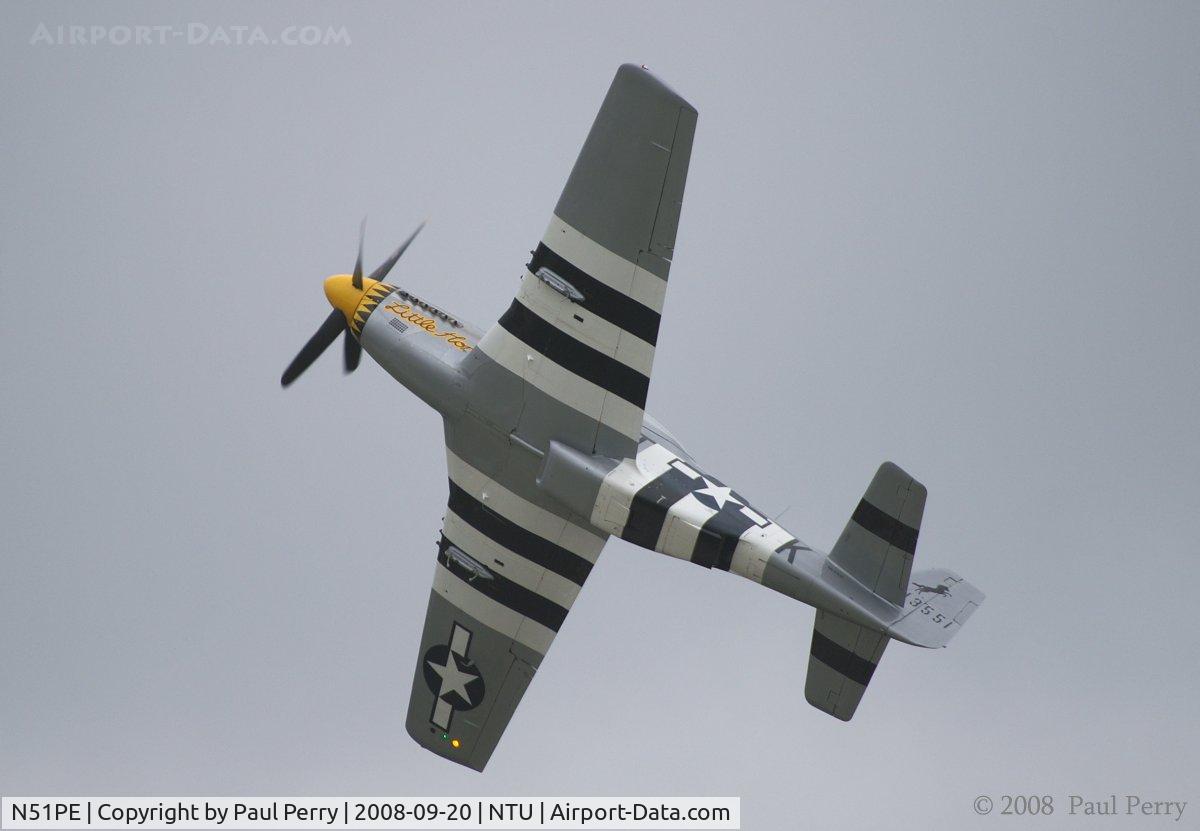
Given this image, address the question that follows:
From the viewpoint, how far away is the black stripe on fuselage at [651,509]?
20.0 m

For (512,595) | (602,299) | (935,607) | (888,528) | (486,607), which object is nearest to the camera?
(888,528)

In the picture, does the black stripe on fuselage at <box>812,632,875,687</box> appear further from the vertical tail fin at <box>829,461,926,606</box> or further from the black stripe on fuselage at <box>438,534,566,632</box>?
the black stripe on fuselage at <box>438,534,566,632</box>

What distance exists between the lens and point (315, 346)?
864 inches

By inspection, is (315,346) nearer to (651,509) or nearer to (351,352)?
(351,352)

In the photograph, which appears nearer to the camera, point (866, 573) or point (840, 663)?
point (866, 573)

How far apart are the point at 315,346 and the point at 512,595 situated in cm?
439

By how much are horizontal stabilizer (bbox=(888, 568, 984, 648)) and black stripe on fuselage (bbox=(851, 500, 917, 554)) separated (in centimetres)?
84

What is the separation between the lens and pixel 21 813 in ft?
76.9

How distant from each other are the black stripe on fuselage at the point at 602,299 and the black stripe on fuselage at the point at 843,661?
442cm

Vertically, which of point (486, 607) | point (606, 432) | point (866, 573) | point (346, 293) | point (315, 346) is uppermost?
point (346, 293)

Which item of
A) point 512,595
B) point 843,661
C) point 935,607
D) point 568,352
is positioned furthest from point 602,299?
point 935,607

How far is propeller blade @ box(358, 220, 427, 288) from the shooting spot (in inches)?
870

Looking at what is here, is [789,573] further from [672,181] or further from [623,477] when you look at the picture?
[672,181]

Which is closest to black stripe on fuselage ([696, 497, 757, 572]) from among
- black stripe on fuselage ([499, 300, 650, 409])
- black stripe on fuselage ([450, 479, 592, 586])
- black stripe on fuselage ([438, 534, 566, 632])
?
black stripe on fuselage ([499, 300, 650, 409])
